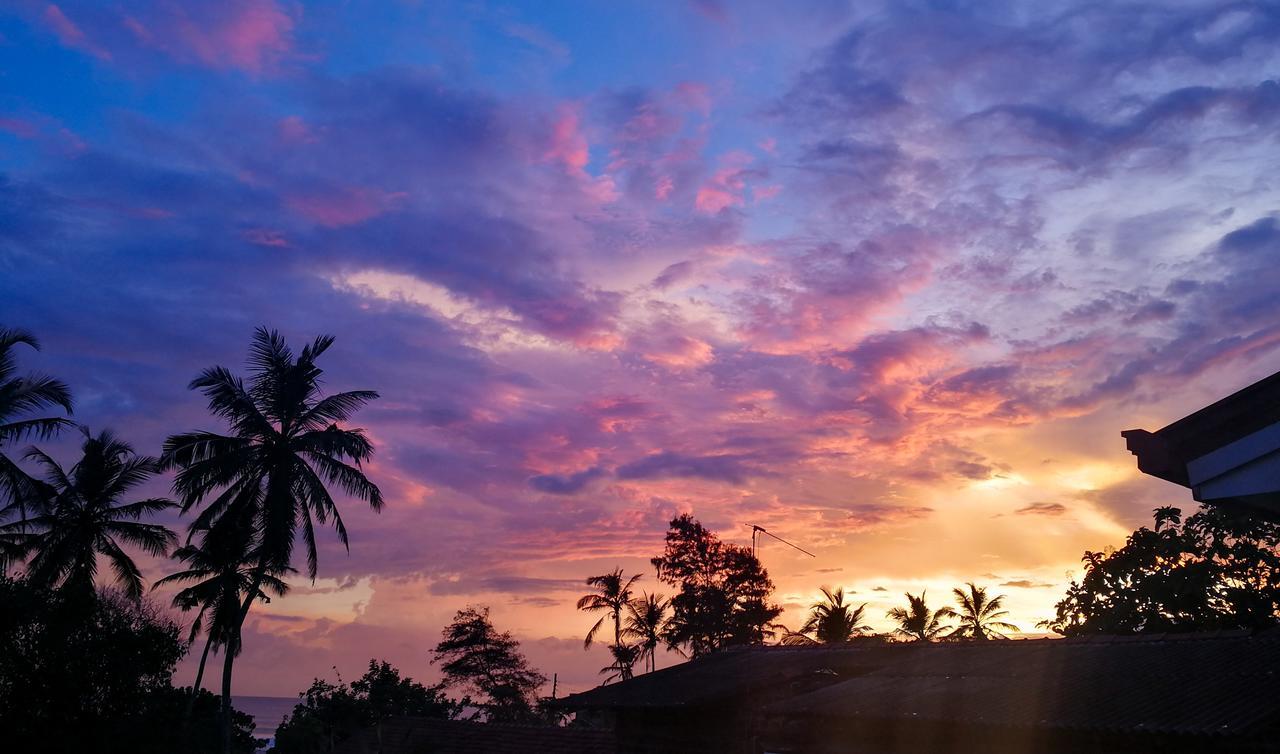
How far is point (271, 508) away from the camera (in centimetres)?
2714

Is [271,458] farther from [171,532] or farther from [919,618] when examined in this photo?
[919,618]

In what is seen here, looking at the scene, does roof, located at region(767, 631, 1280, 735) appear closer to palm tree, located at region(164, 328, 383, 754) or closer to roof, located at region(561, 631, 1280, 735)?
roof, located at region(561, 631, 1280, 735)

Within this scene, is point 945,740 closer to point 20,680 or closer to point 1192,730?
point 1192,730

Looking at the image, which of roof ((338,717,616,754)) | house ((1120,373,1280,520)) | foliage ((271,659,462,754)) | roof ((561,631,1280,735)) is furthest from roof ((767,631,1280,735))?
foliage ((271,659,462,754))

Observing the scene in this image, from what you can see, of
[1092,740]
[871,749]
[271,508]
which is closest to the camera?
[1092,740]

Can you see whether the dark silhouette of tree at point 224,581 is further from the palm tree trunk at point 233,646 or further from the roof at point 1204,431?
the roof at point 1204,431

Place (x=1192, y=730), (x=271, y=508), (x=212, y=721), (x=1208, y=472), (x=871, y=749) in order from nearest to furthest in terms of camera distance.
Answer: (x=1208, y=472) < (x=1192, y=730) < (x=871, y=749) < (x=271, y=508) < (x=212, y=721)

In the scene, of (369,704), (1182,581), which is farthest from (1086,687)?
(369,704)

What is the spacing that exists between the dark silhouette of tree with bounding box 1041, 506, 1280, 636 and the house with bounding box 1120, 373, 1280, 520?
22809 mm

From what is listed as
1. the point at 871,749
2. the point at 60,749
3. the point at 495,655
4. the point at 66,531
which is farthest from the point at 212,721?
the point at 871,749

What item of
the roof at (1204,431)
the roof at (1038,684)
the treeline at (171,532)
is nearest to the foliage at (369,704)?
the treeline at (171,532)

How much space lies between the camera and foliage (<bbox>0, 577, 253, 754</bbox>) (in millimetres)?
20719

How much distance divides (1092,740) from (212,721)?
2973cm

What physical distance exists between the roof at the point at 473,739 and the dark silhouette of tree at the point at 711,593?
60.9 ft
